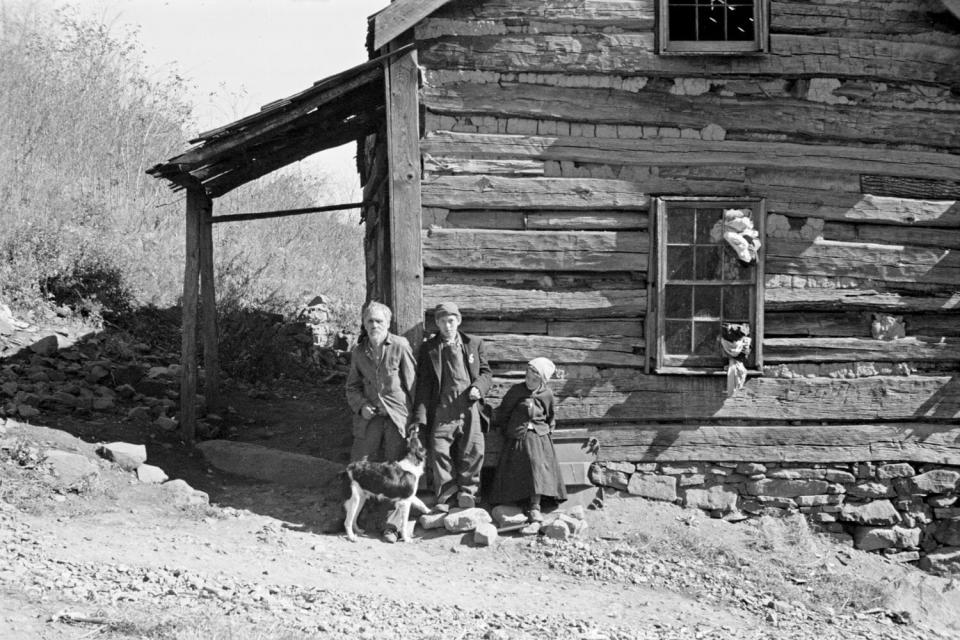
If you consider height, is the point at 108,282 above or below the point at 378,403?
above

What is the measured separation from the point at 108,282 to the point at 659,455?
8.26m

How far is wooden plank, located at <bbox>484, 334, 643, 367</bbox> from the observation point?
9.12 metres

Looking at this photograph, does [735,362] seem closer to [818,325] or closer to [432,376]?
[818,325]

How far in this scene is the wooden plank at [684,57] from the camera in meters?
9.12

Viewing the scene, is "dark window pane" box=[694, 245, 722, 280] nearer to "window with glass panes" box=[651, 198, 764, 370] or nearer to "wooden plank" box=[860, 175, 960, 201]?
"window with glass panes" box=[651, 198, 764, 370]

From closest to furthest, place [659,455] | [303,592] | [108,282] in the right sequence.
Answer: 1. [303,592]
2. [659,455]
3. [108,282]

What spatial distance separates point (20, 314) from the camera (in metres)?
13.0

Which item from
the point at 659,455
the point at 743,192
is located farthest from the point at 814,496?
the point at 743,192

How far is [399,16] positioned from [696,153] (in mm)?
2808

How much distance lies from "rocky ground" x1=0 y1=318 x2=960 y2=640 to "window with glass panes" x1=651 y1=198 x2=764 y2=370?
56.2 inches

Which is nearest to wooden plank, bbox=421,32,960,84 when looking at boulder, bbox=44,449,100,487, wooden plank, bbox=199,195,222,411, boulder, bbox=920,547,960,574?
wooden plank, bbox=199,195,222,411

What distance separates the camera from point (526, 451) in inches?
340

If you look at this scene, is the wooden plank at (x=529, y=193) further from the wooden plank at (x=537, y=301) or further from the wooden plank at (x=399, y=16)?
the wooden plank at (x=399, y=16)

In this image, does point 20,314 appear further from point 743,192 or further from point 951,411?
point 951,411
